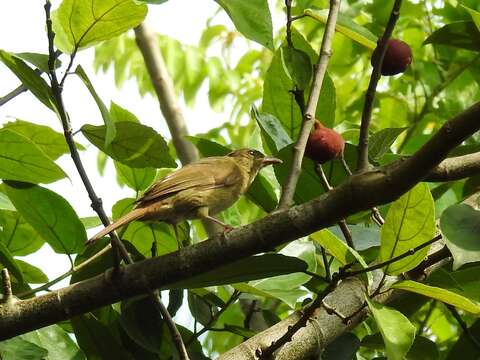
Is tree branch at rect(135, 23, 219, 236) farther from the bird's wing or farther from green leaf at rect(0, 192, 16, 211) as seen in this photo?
green leaf at rect(0, 192, 16, 211)

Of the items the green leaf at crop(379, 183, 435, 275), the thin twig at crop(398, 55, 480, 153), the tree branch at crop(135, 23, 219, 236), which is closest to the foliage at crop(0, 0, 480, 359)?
the green leaf at crop(379, 183, 435, 275)

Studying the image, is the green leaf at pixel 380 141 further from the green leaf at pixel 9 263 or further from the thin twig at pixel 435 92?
the thin twig at pixel 435 92

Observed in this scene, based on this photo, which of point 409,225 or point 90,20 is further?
point 90,20

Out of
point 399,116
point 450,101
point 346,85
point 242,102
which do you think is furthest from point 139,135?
point 242,102

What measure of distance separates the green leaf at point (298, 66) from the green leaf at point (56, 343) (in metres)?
0.91

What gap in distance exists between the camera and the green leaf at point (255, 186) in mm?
2522

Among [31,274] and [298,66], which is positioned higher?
[298,66]

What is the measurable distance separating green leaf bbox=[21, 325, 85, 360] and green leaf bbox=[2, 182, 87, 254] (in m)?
0.22

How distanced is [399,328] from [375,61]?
59 cm

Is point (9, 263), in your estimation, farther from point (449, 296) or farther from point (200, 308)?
point (449, 296)

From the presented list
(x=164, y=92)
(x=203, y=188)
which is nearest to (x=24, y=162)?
(x=203, y=188)

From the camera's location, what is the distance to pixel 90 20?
6.83ft

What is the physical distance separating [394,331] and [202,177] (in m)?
1.30

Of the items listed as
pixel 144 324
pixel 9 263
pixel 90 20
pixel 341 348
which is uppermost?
pixel 90 20
